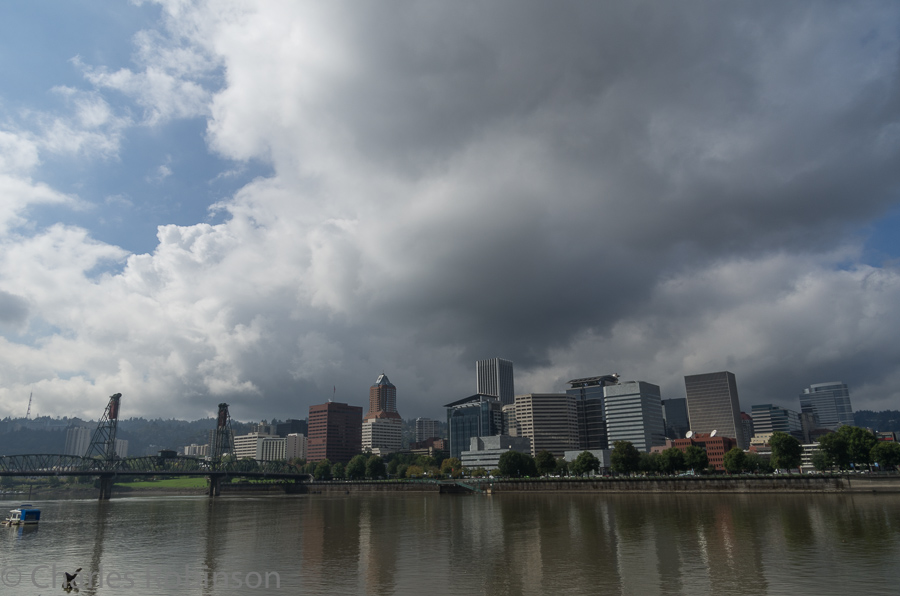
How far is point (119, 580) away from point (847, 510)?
88.4 m

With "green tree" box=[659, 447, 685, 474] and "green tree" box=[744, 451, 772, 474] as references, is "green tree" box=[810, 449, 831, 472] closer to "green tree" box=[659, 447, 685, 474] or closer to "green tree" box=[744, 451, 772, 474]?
"green tree" box=[744, 451, 772, 474]

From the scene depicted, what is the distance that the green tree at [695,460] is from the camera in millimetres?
156875

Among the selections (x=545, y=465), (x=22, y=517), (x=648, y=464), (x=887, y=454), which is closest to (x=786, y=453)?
(x=887, y=454)

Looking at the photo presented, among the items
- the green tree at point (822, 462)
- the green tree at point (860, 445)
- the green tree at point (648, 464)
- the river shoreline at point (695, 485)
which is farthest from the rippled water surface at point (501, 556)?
the green tree at point (648, 464)

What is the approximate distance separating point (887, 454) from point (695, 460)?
4566cm

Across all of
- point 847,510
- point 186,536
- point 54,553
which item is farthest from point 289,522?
point 847,510

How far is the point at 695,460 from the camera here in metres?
157

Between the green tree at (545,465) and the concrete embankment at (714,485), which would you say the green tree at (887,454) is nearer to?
the concrete embankment at (714,485)

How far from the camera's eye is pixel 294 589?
118 feet

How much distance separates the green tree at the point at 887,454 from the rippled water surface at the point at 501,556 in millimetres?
52318

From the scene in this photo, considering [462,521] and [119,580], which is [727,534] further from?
[119,580]

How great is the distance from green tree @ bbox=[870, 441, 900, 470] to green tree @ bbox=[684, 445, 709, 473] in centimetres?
4115

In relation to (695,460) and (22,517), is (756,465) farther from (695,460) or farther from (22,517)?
(22,517)

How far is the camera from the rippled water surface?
35.7m
